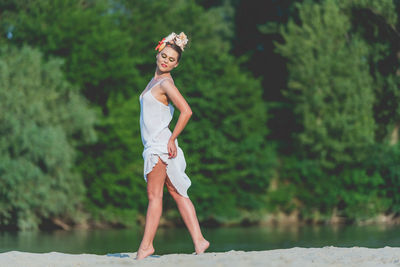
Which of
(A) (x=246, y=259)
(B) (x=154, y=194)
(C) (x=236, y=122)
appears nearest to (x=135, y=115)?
(C) (x=236, y=122)

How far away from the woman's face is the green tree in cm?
1434

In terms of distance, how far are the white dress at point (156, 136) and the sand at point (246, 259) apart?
106 cm

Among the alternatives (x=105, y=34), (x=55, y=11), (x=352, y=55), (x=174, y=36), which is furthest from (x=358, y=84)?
(x=174, y=36)

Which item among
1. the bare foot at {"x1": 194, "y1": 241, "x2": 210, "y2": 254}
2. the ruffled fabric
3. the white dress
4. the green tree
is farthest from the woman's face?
the green tree

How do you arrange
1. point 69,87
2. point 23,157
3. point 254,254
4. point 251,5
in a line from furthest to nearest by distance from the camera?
point 251,5 → point 69,87 → point 23,157 → point 254,254

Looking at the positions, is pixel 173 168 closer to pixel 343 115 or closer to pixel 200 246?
pixel 200 246

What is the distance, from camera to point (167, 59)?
28.0 feet

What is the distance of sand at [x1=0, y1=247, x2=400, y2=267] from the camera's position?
23.0 ft

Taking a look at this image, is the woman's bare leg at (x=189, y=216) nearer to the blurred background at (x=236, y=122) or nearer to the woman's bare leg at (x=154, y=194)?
the woman's bare leg at (x=154, y=194)

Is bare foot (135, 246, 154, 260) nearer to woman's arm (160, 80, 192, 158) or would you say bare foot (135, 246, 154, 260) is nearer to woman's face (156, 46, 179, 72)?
woman's arm (160, 80, 192, 158)

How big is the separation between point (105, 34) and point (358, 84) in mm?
10363

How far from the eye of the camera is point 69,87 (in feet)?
83.6

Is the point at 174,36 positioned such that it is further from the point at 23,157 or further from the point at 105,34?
the point at 105,34

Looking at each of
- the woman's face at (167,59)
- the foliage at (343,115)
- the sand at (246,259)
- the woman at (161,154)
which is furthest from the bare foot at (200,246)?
the foliage at (343,115)
